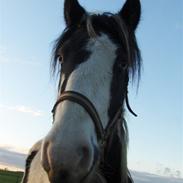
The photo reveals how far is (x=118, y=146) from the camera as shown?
5.05 m

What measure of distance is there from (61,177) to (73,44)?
166 cm

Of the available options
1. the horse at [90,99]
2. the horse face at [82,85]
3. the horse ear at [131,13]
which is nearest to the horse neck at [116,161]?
the horse at [90,99]

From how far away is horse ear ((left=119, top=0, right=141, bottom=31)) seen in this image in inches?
211

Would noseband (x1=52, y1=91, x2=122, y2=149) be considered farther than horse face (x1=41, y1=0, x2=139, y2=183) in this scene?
Yes

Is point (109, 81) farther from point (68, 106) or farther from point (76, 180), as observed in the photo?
point (76, 180)

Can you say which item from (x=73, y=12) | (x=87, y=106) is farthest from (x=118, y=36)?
(x=87, y=106)

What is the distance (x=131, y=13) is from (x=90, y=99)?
1826 mm

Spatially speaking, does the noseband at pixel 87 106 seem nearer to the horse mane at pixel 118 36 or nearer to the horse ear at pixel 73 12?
the horse mane at pixel 118 36

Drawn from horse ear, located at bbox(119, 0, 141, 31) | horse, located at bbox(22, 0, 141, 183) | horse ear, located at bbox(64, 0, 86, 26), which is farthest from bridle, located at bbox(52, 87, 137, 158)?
horse ear, located at bbox(119, 0, 141, 31)

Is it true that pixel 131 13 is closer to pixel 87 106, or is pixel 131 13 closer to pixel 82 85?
pixel 82 85

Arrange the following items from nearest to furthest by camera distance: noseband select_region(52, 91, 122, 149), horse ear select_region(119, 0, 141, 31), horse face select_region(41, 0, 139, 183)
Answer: horse face select_region(41, 0, 139, 183) < noseband select_region(52, 91, 122, 149) < horse ear select_region(119, 0, 141, 31)

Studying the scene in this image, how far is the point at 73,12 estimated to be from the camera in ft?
17.3

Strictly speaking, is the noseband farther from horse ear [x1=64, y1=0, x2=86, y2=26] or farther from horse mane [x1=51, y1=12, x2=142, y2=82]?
horse ear [x1=64, y1=0, x2=86, y2=26]

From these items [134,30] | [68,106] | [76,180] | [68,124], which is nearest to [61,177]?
[76,180]
